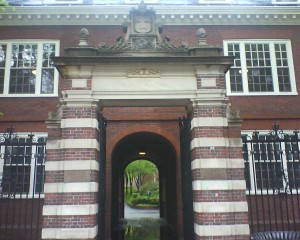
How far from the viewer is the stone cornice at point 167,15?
578 inches

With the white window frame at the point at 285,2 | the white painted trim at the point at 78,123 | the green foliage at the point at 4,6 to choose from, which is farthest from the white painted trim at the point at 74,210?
the white window frame at the point at 285,2

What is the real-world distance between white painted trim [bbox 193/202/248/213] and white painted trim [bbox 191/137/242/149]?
1.24 meters

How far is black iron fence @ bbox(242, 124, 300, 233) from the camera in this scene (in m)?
7.74

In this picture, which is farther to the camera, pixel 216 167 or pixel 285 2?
pixel 285 2

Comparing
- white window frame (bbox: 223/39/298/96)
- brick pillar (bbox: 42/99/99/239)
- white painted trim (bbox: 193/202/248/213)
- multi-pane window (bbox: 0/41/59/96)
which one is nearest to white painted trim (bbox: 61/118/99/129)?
brick pillar (bbox: 42/99/99/239)

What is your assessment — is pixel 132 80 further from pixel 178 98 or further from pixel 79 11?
→ pixel 79 11

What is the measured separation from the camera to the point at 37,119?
1388cm

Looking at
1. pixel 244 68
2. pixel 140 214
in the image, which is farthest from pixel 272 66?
pixel 140 214

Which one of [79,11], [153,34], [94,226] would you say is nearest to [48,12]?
[79,11]

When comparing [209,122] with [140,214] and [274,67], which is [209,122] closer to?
[274,67]

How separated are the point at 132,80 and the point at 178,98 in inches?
44.4

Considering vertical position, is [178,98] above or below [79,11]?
below

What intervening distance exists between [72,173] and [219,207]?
3.21 meters

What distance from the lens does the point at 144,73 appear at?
25.5 ft
